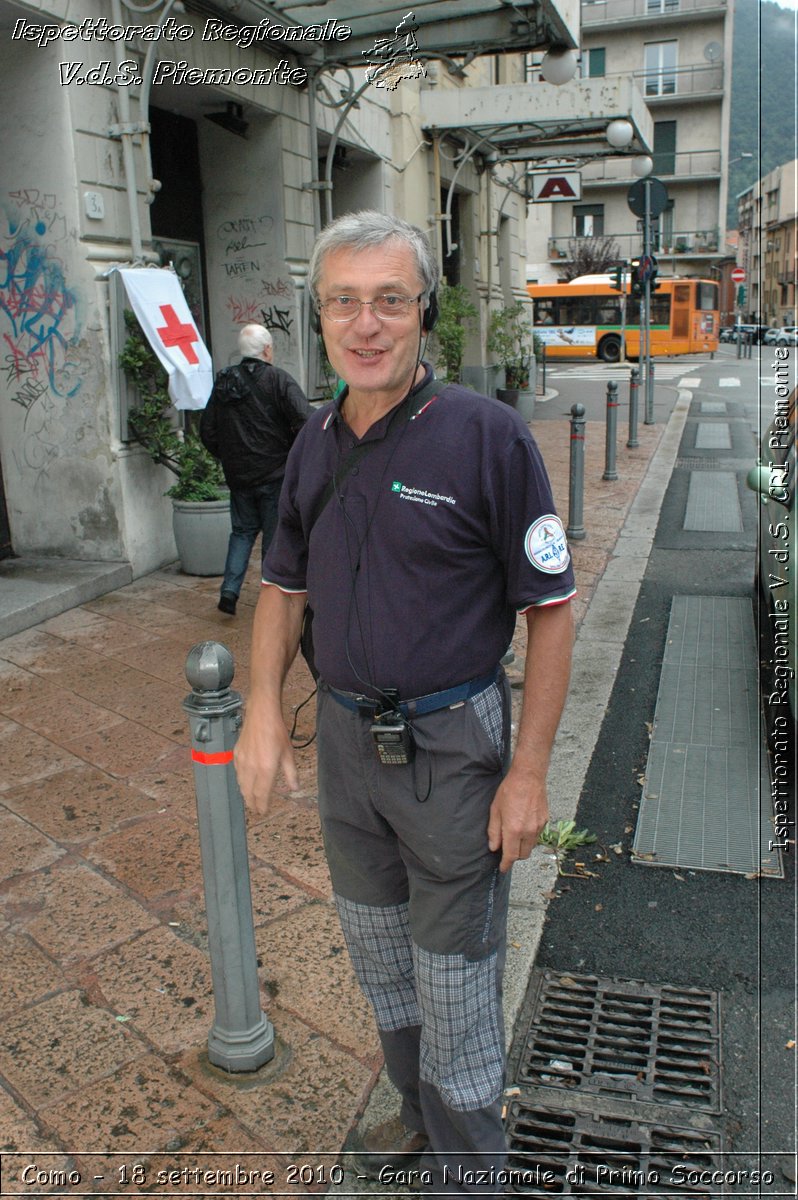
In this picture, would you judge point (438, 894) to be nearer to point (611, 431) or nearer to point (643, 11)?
point (611, 431)

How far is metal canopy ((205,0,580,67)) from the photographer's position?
29.4ft

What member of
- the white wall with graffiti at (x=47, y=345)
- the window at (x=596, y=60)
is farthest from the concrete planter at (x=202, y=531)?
the window at (x=596, y=60)

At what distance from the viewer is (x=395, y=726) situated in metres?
2.05

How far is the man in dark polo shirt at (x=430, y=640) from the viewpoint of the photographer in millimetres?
2037

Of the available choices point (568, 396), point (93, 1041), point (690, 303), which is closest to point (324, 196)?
point (93, 1041)

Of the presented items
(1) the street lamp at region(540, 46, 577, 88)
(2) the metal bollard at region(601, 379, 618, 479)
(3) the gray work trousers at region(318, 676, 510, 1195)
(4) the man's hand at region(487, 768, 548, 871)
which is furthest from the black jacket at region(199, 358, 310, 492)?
(1) the street lamp at region(540, 46, 577, 88)

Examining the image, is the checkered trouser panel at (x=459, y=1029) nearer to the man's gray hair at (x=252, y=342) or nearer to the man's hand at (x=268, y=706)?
the man's hand at (x=268, y=706)

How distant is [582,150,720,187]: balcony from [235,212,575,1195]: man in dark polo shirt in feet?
176

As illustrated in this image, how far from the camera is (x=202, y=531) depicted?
25.8 feet

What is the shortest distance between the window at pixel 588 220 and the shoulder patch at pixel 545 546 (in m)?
54.7

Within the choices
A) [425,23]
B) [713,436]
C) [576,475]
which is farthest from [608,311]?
[576,475]

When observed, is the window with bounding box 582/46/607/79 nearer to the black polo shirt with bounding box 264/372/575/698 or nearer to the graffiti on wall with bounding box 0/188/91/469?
the graffiti on wall with bounding box 0/188/91/469

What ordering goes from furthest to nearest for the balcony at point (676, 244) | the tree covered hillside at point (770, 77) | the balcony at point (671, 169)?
the balcony at point (676, 244) → the balcony at point (671, 169) → the tree covered hillside at point (770, 77)

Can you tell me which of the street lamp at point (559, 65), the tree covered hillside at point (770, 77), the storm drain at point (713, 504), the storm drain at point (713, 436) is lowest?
the storm drain at point (713, 504)
